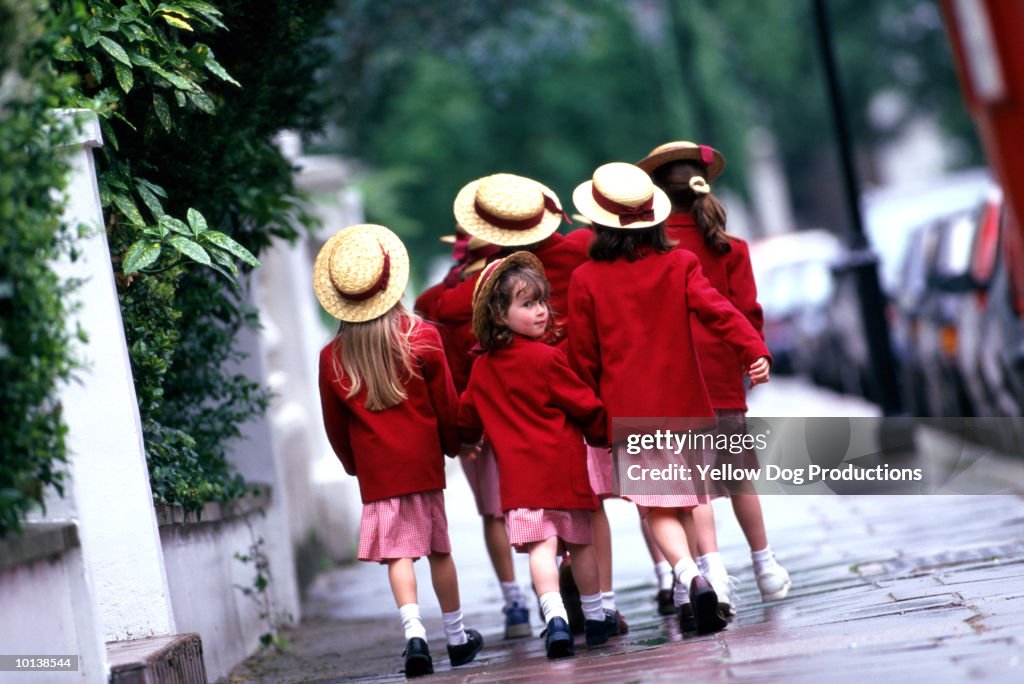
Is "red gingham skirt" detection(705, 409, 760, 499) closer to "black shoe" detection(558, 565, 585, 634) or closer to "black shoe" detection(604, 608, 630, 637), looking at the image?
"black shoe" detection(604, 608, 630, 637)

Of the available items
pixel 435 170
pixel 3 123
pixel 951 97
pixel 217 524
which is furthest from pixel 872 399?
pixel 951 97

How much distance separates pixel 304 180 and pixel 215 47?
7.73m

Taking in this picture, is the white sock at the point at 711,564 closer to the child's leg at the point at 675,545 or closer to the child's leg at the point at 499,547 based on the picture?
the child's leg at the point at 675,545

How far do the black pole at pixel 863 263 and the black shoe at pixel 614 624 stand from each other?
6.26 metres

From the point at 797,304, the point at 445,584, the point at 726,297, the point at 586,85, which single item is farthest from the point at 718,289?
the point at 586,85

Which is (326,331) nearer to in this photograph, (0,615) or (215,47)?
(215,47)

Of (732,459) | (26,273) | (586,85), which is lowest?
(732,459)

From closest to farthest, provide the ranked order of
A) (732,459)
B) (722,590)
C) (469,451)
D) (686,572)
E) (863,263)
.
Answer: (686,572), (722,590), (732,459), (469,451), (863,263)

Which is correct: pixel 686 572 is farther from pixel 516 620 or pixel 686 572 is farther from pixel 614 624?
pixel 516 620

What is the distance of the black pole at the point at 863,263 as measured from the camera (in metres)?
12.9

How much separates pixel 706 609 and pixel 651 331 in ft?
3.61

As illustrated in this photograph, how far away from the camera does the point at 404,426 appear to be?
672 cm

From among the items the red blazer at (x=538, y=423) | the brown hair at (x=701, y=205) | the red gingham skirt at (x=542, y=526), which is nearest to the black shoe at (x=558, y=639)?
the red gingham skirt at (x=542, y=526)

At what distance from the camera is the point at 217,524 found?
7.59m
